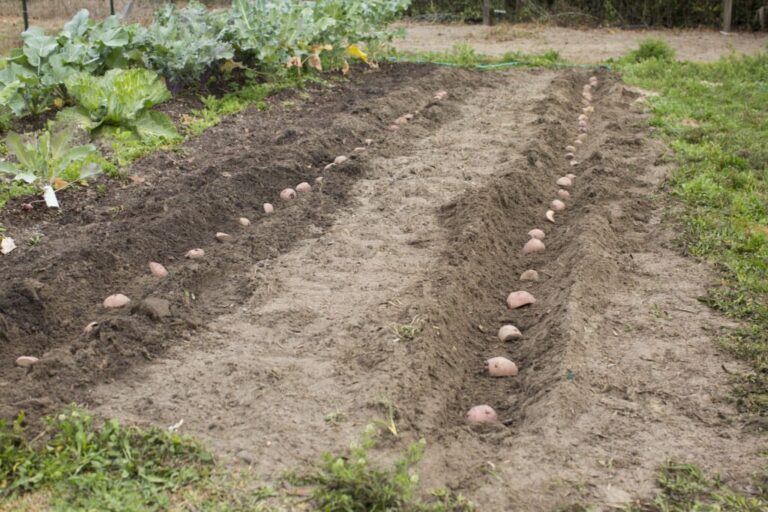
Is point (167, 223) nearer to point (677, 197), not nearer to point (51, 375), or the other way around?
point (51, 375)

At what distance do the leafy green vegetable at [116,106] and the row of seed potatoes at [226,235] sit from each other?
5.54 ft

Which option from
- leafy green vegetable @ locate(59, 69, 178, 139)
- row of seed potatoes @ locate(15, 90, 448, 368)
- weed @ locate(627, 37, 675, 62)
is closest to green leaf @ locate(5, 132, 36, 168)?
leafy green vegetable @ locate(59, 69, 178, 139)

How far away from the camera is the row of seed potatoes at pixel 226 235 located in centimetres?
435

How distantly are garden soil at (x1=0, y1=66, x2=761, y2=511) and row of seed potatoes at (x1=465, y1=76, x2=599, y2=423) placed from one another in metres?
0.05

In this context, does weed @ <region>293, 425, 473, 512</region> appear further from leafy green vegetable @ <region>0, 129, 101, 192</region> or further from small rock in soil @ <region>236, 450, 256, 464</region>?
leafy green vegetable @ <region>0, 129, 101, 192</region>

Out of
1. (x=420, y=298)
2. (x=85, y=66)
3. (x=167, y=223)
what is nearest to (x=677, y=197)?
(x=420, y=298)

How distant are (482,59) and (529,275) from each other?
8.09m

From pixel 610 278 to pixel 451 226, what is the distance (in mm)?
1249

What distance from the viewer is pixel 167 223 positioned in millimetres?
5695

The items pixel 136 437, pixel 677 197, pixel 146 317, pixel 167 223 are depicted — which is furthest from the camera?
pixel 677 197

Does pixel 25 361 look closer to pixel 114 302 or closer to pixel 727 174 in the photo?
pixel 114 302

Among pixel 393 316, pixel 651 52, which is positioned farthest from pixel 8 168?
pixel 651 52

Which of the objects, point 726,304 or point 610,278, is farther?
point 610,278

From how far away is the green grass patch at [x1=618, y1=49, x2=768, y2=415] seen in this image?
458 cm
